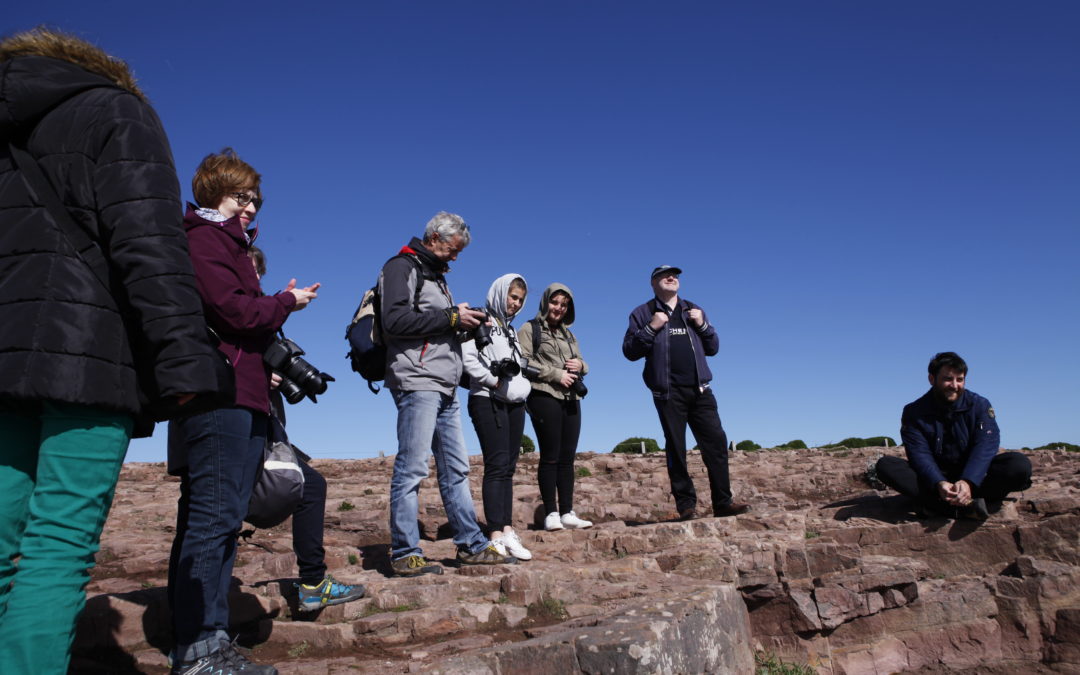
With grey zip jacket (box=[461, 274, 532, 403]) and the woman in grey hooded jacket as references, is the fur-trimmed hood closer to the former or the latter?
grey zip jacket (box=[461, 274, 532, 403])

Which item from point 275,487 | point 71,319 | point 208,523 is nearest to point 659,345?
point 275,487

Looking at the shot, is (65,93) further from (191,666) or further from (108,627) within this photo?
(108,627)

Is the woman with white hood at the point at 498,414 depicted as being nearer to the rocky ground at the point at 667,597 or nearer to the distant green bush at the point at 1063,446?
the rocky ground at the point at 667,597

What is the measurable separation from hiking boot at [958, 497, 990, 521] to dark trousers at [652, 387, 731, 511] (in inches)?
85.6

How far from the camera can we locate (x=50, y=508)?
2.31 m

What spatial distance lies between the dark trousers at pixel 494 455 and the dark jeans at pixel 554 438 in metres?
0.76

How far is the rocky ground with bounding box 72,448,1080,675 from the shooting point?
12.9 feet

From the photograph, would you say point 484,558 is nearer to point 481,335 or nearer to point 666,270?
point 481,335

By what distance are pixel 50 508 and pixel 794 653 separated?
508cm

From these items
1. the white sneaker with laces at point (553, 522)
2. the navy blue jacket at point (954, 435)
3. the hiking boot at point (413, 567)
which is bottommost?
the hiking boot at point (413, 567)

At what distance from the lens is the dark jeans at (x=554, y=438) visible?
6887mm

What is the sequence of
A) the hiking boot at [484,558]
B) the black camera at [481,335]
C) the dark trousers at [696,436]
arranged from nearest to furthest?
1. the hiking boot at [484,558]
2. the black camera at [481,335]
3. the dark trousers at [696,436]

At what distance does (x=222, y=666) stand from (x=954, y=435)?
264 inches

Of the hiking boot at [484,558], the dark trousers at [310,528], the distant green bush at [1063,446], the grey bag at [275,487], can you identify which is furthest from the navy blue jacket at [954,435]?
the distant green bush at [1063,446]
